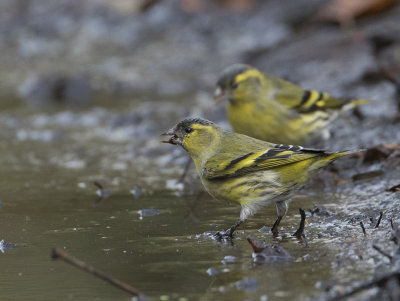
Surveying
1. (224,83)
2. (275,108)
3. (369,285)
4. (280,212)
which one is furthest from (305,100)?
(369,285)

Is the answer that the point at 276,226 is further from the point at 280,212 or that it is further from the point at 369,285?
the point at 369,285

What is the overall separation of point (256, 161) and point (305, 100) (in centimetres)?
250

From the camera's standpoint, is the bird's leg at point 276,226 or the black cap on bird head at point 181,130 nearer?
the bird's leg at point 276,226

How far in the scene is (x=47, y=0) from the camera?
1712 cm

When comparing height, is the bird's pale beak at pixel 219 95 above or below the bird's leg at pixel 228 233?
above

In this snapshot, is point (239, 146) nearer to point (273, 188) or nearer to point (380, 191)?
point (273, 188)

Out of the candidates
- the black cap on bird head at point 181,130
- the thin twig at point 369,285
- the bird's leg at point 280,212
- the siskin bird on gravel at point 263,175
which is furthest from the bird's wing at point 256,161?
the thin twig at point 369,285

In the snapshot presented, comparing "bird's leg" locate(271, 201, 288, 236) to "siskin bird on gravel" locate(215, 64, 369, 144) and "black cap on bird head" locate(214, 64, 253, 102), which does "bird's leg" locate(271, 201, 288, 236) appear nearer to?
"siskin bird on gravel" locate(215, 64, 369, 144)

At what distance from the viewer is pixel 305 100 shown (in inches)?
289

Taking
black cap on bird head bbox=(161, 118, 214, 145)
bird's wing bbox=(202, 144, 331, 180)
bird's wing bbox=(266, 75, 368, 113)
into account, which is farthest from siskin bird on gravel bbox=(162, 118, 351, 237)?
bird's wing bbox=(266, 75, 368, 113)

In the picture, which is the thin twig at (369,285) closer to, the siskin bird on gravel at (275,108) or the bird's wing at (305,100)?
the siskin bird on gravel at (275,108)

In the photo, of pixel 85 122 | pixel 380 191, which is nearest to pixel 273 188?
pixel 380 191

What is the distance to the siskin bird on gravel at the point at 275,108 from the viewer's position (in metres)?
7.14

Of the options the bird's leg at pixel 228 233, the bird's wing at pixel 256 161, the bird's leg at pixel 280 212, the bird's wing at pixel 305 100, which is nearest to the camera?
the bird's leg at pixel 228 233
